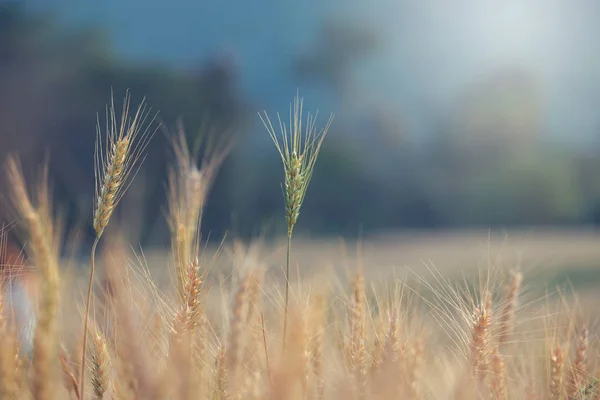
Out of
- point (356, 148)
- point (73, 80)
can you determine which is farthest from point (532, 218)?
point (73, 80)

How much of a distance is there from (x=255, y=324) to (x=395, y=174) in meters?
14.4

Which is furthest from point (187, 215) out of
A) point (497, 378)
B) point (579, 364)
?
point (579, 364)

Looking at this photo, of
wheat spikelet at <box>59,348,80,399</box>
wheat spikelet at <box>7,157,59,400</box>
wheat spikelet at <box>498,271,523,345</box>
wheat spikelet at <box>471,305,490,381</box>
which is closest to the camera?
wheat spikelet at <box>7,157,59,400</box>

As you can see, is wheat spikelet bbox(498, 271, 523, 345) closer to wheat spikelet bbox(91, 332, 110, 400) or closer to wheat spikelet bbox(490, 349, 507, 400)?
wheat spikelet bbox(490, 349, 507, 400)

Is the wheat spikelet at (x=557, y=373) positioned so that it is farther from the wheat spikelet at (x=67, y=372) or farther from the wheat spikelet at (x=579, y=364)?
the wheat spikelet at (x=67, y=372)

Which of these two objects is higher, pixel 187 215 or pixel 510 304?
pixel 187 215

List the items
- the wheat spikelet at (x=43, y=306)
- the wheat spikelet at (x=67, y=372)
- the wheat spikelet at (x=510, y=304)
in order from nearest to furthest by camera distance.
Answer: the wheat spikelet at (x=43, y=306), the wheat spikelet at (x=67, y=372), the wheat spikelet at (x=510, y=304)

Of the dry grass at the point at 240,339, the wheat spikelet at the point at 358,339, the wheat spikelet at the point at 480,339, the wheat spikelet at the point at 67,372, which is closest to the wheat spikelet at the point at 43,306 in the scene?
the dry grass at the point at 240,339

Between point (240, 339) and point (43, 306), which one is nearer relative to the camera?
point (43, 306)

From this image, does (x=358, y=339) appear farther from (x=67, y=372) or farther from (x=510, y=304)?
(x=67, y=372)

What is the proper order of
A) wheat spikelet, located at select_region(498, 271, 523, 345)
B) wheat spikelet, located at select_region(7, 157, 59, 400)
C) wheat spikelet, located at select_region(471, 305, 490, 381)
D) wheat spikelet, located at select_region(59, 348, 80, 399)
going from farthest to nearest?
wheat spikelet, located at select_region(498, 271, 523, 345) → wheat spikelet, located at select_region(471, 305, 490, 381) → wheat spikelet, located at select_region(59, 348, 80, 399) → wheat spikelet, located at select_region(7, 157, 59, 400)

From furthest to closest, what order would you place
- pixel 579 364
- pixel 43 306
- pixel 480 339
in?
pixel 579 364 → pixel 480 339 → pixel 43 306

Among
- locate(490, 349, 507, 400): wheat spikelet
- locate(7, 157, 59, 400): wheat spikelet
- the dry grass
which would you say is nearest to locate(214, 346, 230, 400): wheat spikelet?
the dry grass

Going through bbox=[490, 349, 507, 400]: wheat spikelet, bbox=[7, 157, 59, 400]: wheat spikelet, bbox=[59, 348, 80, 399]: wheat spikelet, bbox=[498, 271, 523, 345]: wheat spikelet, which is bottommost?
bbox=[490, 349, 507, 400]: wheat spikelet
